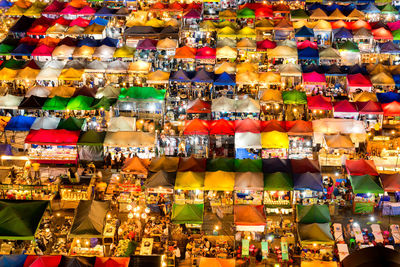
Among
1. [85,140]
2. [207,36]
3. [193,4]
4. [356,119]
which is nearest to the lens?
[85,140]

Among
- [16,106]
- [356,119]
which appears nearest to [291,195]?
[356,119]

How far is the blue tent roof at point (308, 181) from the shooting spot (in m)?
24.5

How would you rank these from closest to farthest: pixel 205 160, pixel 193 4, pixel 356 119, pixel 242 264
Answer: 1. pixel 242 264
2. pixel 205 160
3. pixel 356 119
4. pixel 193 4

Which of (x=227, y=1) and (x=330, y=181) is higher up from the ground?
(x=227, y=1)

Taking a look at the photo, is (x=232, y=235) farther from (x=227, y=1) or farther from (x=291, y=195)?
(x=227, y=1)

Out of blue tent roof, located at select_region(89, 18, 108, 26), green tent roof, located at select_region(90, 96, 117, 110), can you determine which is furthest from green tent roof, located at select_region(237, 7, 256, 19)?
green tent roof, located at select_region(90, 96, 117, 110)

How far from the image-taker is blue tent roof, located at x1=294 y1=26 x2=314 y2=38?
3888 cm

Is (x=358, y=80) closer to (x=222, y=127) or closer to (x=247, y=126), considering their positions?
(x=247, y=126)

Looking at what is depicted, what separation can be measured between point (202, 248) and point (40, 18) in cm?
2630

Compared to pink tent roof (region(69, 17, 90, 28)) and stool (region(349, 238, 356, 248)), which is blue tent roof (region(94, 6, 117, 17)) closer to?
pink tent roof (region(69, 17, 90, 28))

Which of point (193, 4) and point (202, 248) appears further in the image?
point (193, 4)

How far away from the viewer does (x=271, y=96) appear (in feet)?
104

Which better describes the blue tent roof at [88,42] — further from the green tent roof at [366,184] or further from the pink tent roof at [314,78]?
the green tent roof at [366,184]

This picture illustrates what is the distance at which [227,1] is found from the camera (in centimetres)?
4366
